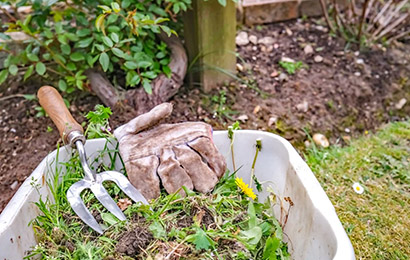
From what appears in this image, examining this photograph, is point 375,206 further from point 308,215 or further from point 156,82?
point 156,82

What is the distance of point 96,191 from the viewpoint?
1131 millimetres

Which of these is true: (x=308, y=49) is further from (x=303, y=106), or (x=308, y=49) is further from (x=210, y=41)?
(x=210, y=41)

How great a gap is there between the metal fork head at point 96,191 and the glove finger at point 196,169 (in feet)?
0.48

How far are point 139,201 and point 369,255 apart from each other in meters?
0.71

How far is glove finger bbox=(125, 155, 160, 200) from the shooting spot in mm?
1138

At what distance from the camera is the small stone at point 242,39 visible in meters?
2.09

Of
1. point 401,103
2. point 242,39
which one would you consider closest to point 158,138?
point 242,39

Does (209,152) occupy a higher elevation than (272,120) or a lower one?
higher

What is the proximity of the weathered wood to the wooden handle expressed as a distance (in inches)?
14.1

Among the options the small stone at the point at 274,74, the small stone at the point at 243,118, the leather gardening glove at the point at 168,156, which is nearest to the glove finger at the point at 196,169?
the leather gardening glove at the point at 168,156

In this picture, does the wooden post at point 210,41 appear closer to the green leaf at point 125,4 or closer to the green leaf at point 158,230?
the green leaf at point 125,4

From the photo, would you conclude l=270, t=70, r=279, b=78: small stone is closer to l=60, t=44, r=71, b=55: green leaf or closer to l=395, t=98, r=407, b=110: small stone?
l=395, t=98, r=407, b=110: small stone

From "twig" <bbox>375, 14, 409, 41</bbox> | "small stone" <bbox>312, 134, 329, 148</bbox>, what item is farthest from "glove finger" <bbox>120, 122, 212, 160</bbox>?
"twig" <bbox>375, 14, 409, 41</bbox>

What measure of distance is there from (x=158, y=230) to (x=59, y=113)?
467 millimetres
